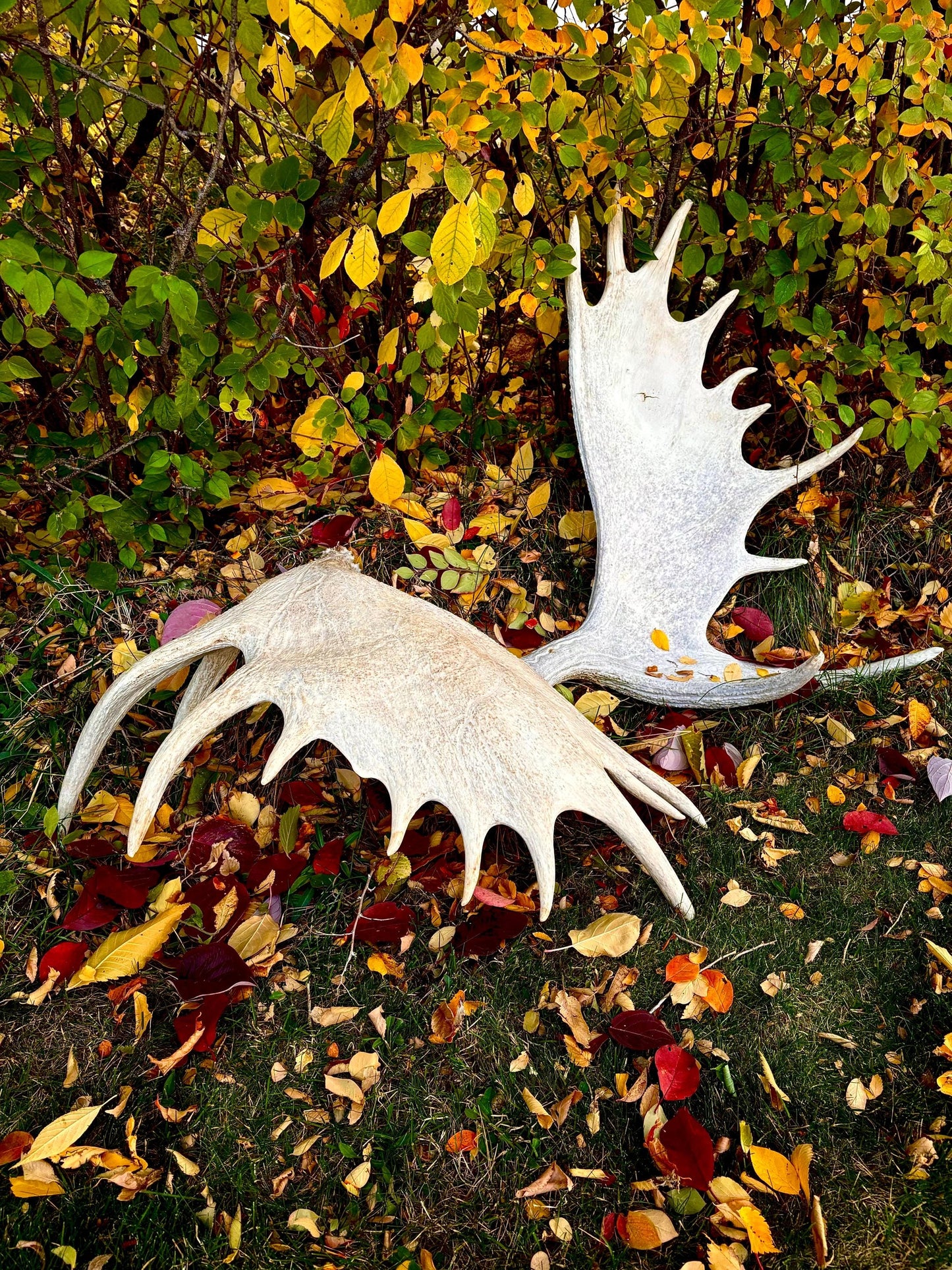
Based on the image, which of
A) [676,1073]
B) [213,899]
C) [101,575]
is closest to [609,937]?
[676,1073]

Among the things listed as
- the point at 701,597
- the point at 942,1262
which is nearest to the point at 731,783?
the point at 701,597

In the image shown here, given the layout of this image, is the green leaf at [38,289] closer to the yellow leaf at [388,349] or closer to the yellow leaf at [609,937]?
the yellow leaf at [388,349]

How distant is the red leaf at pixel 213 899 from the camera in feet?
6.48

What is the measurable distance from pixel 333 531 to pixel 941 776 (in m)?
1.84

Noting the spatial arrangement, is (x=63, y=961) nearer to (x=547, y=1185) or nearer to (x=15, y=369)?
(x=547, y=1185)

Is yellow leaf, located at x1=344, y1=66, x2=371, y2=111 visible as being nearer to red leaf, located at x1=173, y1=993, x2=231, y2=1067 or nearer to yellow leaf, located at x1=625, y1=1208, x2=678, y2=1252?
red leaf, located at x1=173, y1=993, x2=231, y2=1067

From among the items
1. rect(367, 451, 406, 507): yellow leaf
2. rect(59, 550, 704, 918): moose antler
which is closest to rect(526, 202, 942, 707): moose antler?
rect(59, 550, 704, 918): moose antler

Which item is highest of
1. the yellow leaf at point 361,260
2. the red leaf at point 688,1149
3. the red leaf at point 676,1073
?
the yellow leaf at point 361,260

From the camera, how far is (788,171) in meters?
2.46

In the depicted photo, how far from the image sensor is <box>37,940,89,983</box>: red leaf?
6.29 ft

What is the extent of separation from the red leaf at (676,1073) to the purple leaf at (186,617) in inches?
61.1

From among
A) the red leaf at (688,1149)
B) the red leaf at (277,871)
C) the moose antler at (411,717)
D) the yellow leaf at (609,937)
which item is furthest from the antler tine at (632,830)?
the red leaf at (277,871)

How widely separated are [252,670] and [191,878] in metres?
0.61

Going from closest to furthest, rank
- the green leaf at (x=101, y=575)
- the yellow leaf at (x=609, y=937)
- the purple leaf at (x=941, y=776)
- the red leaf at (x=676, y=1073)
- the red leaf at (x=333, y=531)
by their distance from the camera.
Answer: the red leaf at (x=676, y=1073), the yellow leaf at (x=609, y=937), the purple leaf at (x=941, y=776), the green leaf at (x=101, y=575), the red leaf at (x=333, y=531)
